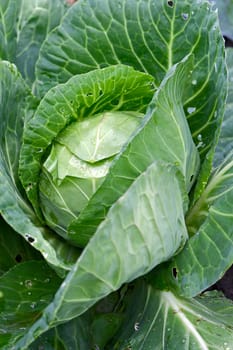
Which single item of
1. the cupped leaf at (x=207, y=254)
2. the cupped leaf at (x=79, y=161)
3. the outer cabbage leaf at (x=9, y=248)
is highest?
the cupped leaf at (x=79, y=161)

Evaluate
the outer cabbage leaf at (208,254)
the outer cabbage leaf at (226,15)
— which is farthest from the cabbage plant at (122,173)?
the outer cabbage leaf at (226,15)

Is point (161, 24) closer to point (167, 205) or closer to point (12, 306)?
point (167, 205)

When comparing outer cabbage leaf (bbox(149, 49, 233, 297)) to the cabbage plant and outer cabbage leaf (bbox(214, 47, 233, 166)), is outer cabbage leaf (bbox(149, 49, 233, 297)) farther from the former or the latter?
outer cabbage leaf (bbox(214, 47, 233, 166))

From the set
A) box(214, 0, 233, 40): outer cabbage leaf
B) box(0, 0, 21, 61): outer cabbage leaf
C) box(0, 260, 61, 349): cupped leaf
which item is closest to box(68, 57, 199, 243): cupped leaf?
box(0, 260, 61, 349): cupped leaf

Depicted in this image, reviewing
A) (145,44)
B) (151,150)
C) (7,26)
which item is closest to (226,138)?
(145,44)

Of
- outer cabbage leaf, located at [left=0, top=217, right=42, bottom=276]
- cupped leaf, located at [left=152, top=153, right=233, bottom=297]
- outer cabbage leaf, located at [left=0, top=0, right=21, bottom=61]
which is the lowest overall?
outer cabbage leaf, located at [left=0, top=217, right=42, bottom=276]

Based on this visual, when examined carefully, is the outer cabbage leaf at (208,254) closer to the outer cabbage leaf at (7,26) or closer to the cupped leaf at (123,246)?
the cupped leaf at (123,246)
